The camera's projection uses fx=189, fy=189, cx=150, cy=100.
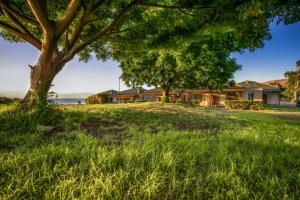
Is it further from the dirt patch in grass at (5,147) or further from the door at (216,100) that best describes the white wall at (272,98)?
the dirt patch in grass at (5,147)

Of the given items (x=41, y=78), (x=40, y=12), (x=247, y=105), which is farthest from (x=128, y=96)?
(x=40, y=12)

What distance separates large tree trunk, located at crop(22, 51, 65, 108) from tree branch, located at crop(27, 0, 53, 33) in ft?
3.60

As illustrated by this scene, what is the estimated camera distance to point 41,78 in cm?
748

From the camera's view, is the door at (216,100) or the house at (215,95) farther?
the door at (216,100)

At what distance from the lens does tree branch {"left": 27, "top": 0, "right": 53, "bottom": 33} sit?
251 inches

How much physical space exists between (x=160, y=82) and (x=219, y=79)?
9.20 metres

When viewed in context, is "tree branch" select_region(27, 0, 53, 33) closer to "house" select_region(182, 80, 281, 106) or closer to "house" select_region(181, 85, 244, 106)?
"house" select_region(181, 85, 244, 106)

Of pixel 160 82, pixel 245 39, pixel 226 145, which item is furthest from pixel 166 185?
pixel 160 82

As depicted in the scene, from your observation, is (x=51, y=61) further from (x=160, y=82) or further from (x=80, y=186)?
(x=160, y=82)

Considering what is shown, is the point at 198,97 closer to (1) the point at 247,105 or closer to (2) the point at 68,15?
(1) the point at 247,105

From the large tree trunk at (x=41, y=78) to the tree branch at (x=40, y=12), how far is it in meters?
1.10

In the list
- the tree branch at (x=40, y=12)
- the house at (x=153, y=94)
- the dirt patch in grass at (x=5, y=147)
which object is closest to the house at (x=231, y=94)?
the house at (x=153, y=94)

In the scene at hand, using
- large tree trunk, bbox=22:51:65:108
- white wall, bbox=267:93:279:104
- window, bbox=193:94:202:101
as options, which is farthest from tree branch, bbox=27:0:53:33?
white wall, bbox=267:93:279:104

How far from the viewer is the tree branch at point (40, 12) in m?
6.37
